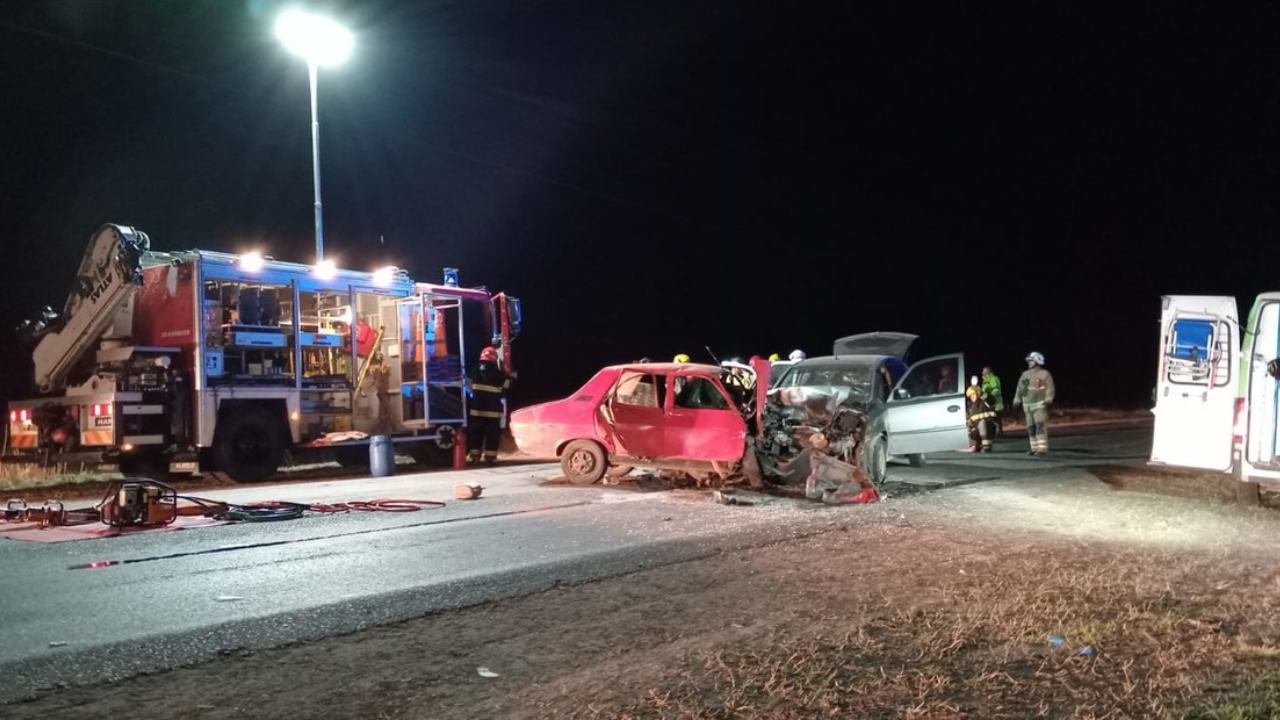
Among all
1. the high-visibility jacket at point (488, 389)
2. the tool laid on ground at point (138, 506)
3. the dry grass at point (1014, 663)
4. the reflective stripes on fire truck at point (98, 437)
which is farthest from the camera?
the high-visibility jacket at point (488, 389)

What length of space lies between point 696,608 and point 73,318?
1138 cm

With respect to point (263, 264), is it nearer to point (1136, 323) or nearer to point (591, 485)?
point (591, 485)

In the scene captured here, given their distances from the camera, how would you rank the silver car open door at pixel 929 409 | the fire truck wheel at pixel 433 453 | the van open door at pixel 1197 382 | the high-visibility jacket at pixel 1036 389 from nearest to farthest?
1. the van open door at pixel 1197 382
2. the silver car open door at pixel 929 409
3. the high-visibility jacket at pixel 1036 389
4. the fire truck wheel at pixel 433 453

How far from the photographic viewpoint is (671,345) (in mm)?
57500

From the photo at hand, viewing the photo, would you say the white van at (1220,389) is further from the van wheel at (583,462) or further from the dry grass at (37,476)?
the dry grass at (37,476)

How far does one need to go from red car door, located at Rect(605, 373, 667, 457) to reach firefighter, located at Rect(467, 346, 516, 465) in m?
4.58

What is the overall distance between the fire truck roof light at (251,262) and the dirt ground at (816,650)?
9254mm

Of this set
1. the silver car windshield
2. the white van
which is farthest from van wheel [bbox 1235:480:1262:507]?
the silver car windshield

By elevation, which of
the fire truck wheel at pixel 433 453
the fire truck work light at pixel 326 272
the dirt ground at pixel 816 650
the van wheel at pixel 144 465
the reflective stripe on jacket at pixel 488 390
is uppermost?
the fire truck work light at pixel 326 272

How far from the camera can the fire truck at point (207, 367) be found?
42.6ft

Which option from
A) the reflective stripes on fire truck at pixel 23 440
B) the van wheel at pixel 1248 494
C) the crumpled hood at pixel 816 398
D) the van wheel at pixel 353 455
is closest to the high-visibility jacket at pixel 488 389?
the van wheel at pixel 353 455

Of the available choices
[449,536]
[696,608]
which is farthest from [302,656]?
[449,536]

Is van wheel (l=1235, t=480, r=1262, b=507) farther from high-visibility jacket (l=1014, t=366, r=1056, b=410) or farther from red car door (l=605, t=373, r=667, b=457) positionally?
high-visibility jacket (l=1014, t=366, r=1056, b=410)

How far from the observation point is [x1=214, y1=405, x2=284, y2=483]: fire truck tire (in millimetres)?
13344
